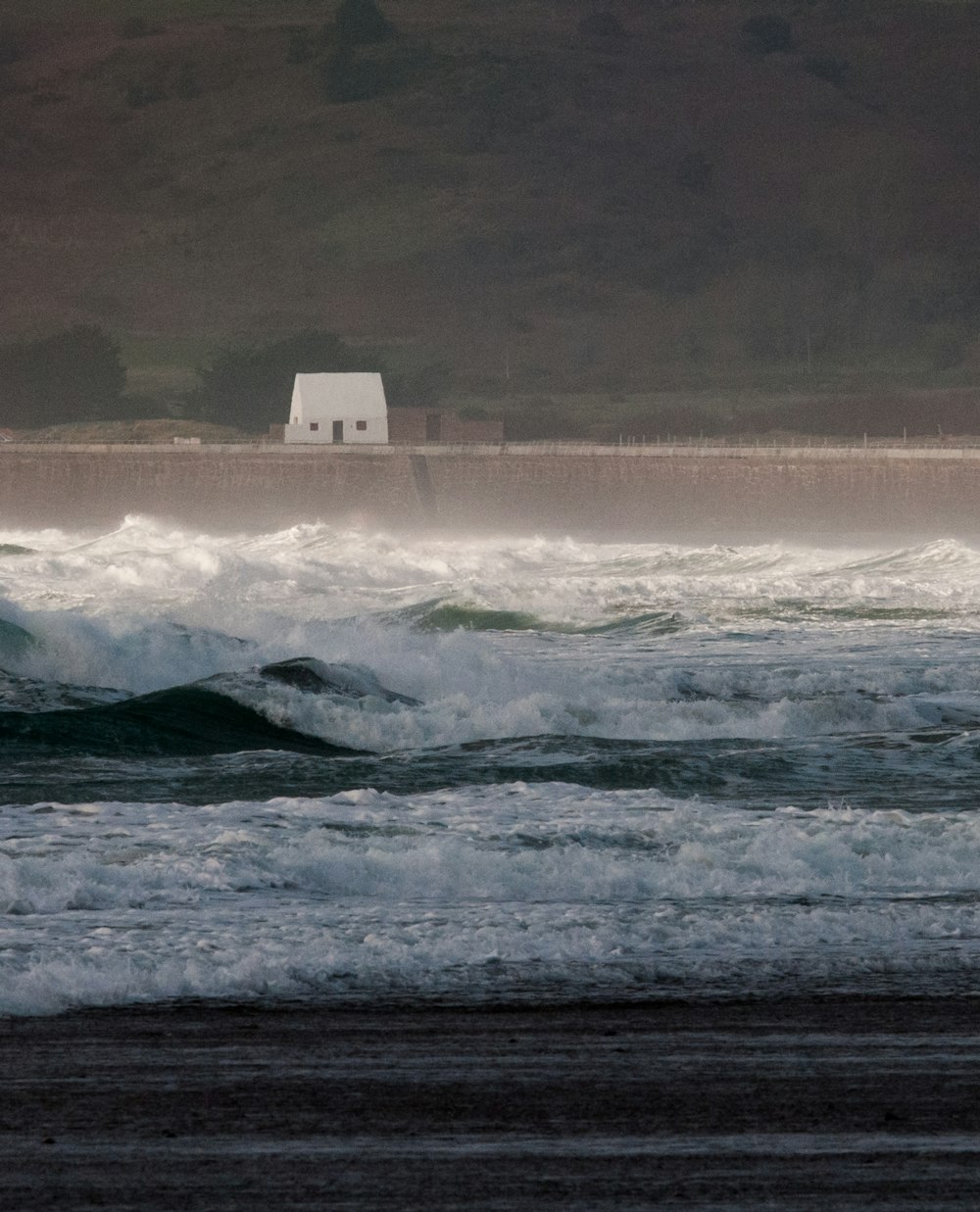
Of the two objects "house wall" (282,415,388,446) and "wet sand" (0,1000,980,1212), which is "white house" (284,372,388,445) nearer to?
"house wall" (282,415,388,446)

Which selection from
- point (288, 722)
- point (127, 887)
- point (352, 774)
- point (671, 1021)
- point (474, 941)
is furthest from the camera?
point (288, 722)

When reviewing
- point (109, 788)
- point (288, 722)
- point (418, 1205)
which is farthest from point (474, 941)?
point (288, 722)

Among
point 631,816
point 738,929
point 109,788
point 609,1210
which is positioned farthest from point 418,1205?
point 109,788

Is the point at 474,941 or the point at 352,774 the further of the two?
the point at 352,774

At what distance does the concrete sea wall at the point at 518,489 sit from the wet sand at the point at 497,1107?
6158 centimetres

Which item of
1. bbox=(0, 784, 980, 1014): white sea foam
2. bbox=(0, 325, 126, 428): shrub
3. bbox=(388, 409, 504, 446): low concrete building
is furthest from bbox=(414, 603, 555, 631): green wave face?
bbox=(0, 325, 126, 428): shrub

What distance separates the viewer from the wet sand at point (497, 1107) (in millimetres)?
5121

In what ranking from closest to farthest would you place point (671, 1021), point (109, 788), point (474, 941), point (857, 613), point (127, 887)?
point (671, 1021)
point (474, 941)
point (127, 887)
point (109, 788)
point (857, 613)

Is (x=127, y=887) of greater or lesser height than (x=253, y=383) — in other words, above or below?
below

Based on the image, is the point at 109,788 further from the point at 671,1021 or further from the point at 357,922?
the point at 671,1021

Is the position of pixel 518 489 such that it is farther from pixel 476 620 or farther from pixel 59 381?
Result: pixel 59 381

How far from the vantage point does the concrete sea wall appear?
224 feet

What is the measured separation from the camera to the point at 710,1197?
504cm

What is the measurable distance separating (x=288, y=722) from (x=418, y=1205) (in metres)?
13.2
